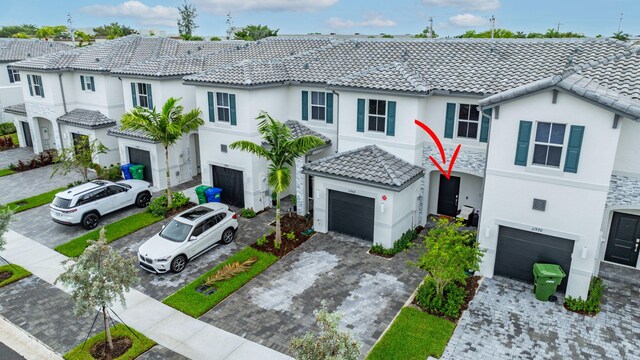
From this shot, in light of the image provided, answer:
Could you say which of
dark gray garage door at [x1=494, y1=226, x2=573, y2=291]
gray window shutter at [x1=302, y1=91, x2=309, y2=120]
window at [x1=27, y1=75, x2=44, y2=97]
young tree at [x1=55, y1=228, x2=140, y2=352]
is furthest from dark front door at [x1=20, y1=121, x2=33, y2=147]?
dark gray garage door at [x1=494, y1=226, x2=573, y2=291]

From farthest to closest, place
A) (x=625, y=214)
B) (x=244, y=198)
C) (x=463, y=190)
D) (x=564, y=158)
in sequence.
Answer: (x=244, y=198), (x=463, y=190), (x=625, y=214), (x=564, y=158)

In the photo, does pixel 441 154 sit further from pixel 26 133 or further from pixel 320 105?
pixel 26 133

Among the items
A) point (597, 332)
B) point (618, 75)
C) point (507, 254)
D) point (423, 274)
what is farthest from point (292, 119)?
point (597, 332)

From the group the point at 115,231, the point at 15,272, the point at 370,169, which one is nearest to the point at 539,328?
the point at 370,169

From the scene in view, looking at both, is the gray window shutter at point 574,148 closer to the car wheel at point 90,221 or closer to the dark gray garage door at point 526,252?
the dark gray garage door at point 526,252

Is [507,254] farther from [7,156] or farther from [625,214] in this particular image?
[7,156]

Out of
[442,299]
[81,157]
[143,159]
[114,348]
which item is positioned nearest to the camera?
[114,348]

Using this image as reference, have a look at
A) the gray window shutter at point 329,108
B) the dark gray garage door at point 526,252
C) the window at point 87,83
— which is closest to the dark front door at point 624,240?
the dark gray garage door at point 526,252
